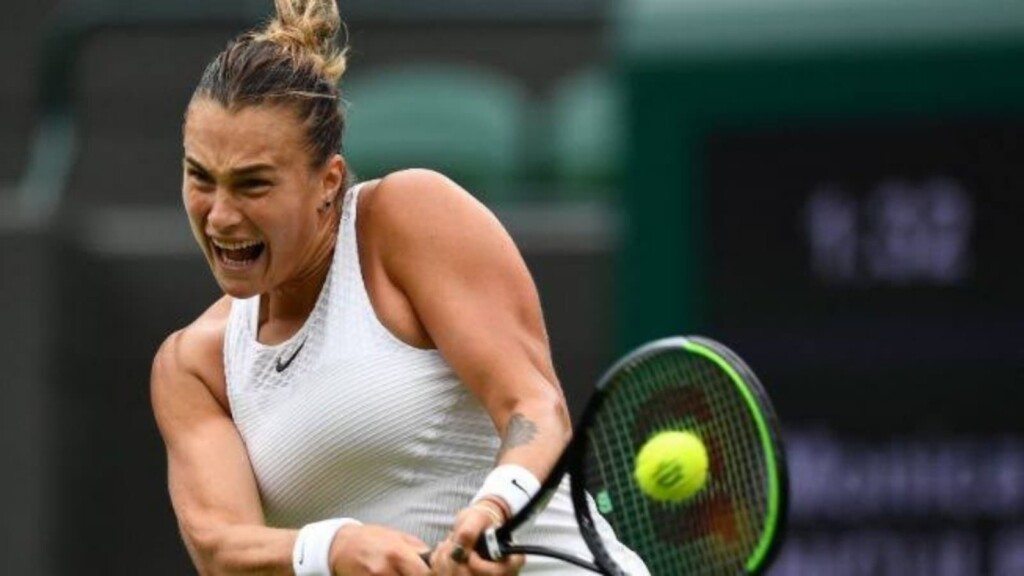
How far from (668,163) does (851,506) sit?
851 mm

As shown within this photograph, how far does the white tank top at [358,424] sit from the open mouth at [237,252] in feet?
0.48

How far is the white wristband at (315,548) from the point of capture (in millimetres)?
3760

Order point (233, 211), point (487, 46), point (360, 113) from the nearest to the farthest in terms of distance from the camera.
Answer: point (233, 211) → point (360, 113) → point (487, 46)

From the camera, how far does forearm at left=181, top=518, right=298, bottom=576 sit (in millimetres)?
3832

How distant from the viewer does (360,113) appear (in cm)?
838

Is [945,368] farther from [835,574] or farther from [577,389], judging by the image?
[577,389]

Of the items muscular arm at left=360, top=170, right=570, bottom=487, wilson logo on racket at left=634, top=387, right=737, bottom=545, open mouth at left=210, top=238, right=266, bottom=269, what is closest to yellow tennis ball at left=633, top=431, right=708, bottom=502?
wilson logo on racket at left=634, top=387, right=737, bottom=545

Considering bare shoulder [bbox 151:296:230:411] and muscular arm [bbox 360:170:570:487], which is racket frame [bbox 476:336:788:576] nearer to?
muscular arm [bbox 360:170:570:487]

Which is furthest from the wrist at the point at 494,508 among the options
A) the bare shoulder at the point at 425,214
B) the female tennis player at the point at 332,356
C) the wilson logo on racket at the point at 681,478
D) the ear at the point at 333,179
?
the ear at the point at 333,179

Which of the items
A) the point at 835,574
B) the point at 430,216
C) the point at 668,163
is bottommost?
the point at 835,574

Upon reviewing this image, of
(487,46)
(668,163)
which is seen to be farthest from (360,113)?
(668,163)

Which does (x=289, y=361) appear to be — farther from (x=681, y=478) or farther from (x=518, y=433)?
(x=681, y=478)

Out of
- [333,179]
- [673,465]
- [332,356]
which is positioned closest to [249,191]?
[333,179]

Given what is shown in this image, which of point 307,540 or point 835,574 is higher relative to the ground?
point 307,540
